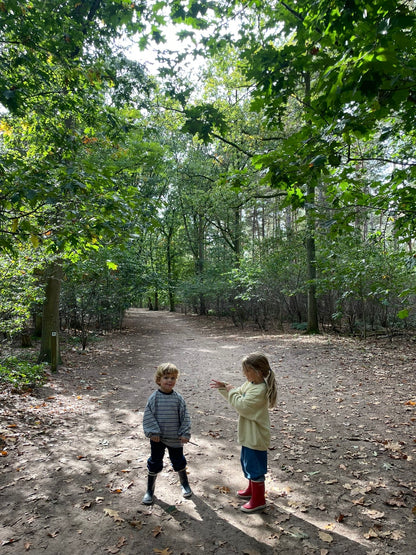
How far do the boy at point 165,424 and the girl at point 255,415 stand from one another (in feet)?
2.00

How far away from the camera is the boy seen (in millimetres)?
3352

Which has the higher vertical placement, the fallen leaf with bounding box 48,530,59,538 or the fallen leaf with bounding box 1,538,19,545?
the fallen leaf with bounding box 48,530,59,538

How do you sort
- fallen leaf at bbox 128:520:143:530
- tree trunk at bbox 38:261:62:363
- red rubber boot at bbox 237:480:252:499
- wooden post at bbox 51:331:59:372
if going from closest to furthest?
fallen leaf at bbox 128:520:143:530
red rubber boot at bbox 237:480:252:499
wooden post at bbox 51:331:59:372
tree trunk at bbox 38:261:62:363

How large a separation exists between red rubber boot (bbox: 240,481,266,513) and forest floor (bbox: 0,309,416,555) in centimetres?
6

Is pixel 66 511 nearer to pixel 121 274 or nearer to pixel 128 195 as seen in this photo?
pixel 128 195

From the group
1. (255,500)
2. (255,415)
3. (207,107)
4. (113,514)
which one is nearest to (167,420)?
(255,415)

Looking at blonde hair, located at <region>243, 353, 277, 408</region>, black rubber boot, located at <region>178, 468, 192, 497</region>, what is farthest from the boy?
blonde hair, located at <region>243, 353, 277, 408</region>

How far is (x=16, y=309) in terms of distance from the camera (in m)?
7.10

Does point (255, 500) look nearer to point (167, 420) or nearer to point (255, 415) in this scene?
point (255, 415)

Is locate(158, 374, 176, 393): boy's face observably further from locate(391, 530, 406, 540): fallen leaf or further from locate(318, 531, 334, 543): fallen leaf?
locate(391, 530, 406, 540): fallen leaf

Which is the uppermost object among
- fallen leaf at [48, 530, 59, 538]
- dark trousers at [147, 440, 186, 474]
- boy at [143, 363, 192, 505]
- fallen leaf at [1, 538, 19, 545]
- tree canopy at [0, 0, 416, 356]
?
tree canopy at [0, 0, 416, 356]

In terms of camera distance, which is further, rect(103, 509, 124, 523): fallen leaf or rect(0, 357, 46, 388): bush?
rect(0, 357, 46, 388): bush

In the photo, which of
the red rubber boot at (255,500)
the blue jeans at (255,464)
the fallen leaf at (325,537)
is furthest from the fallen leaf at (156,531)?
the fallen leaf at (325,537)

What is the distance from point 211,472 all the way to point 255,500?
96 centimetres
